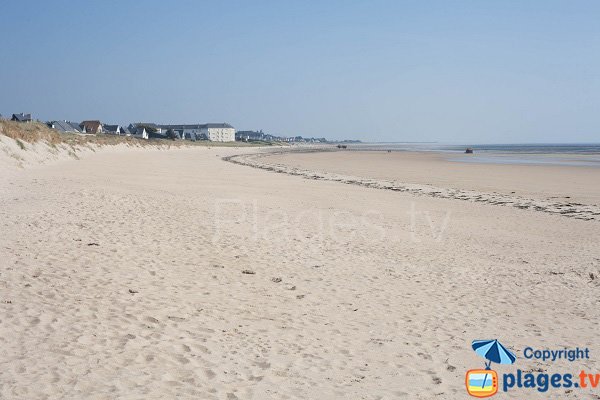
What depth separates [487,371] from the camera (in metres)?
5.72

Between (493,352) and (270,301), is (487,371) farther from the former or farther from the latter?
(270,301)

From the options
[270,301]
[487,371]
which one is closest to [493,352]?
[487,371]

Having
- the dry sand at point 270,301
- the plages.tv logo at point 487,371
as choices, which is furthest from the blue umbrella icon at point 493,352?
the dry sand at point 270,301

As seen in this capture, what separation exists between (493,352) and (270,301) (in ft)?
11.2

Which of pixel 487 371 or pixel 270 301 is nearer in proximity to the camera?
pixel 487 371

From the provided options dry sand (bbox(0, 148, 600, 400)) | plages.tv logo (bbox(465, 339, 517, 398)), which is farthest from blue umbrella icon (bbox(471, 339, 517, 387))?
dry sand (bbox(0, 148, 600, 400))

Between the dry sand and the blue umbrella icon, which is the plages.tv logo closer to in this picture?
the blue umbrella icon

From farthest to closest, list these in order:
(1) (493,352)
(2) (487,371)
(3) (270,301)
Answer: (3) (270,301), (1) (493,352), (2) (487,371)

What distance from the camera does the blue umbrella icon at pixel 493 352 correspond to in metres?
6.01

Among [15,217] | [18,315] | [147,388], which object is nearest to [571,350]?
[147,388]

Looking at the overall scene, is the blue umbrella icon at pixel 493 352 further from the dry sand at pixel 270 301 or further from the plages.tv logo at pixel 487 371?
the dry sand at pixel 270 301

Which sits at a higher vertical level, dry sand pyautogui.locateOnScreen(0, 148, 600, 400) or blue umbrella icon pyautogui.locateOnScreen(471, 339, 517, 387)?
dry sand pyautogui.locateOnScreen(0, 148, 600, 400)

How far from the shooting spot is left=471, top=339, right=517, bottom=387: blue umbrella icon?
6.01 metres

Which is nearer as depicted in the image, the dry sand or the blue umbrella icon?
the dry sand
